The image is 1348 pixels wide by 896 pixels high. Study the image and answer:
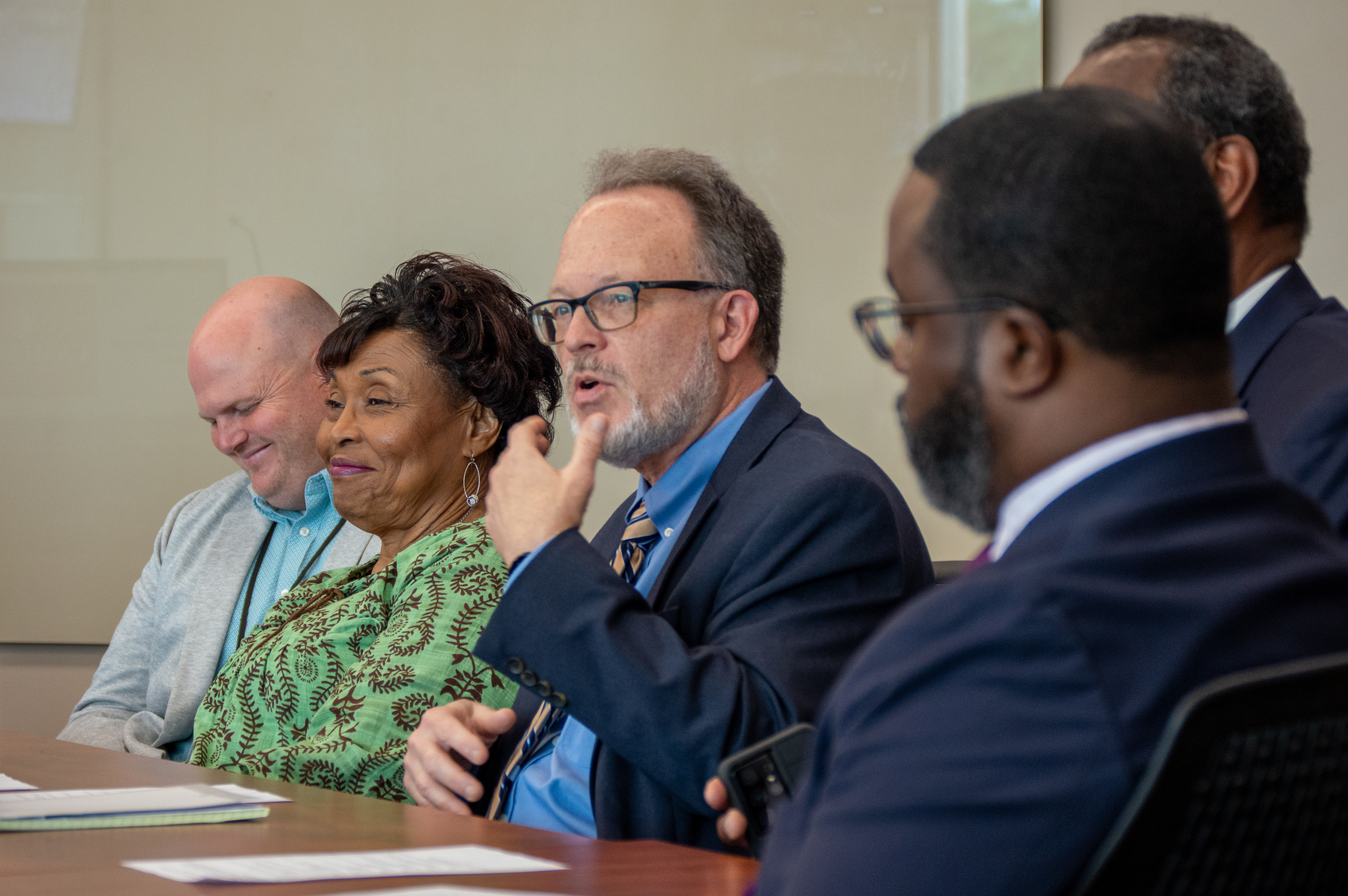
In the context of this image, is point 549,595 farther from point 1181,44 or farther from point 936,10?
point 936,10

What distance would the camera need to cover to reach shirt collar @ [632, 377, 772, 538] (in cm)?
187

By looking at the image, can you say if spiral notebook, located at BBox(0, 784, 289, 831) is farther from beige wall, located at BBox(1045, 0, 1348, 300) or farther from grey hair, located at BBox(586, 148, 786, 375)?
beige wall, located at BBox(1045, 0, 1348, 300)

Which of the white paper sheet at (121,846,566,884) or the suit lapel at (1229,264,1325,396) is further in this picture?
the suit lapel at (1229,264,1325,396)

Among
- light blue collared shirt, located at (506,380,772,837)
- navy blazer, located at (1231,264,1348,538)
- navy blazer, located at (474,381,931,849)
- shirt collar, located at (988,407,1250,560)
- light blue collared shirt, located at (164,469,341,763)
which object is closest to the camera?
shirt collar, located at (988,407,1250,560)

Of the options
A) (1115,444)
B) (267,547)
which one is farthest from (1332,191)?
(267,547)

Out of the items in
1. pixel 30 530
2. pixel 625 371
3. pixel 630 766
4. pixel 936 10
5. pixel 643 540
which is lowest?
pixel 30 530

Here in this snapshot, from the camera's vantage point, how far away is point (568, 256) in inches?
79.4

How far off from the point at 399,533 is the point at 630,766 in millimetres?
1115

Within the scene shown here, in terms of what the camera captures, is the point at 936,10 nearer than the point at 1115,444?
No

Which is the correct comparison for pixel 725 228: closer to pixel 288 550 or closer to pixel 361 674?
pixel 361 674

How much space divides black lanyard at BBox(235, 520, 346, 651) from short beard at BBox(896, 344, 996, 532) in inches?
82.5

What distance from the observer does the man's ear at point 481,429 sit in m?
2.53

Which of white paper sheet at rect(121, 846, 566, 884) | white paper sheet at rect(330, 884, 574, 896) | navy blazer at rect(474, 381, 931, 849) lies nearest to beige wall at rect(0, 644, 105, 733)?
navy blazer at rect(474, 381, 931, 849)

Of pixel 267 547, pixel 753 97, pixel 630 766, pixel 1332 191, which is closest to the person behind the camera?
pixel 630 766
